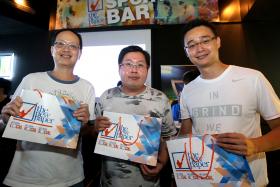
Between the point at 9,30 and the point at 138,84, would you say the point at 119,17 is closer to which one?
Answer: the point at 9,30

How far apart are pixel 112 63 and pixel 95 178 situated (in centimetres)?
146

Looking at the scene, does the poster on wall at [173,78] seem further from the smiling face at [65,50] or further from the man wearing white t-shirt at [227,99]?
the smiling face at [65,50]

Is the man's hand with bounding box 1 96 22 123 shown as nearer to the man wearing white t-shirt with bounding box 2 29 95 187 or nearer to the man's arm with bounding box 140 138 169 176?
the man wearing white t-shirt with bounding box 2 29 95 187

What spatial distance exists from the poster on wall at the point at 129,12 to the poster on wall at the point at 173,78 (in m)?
0.67

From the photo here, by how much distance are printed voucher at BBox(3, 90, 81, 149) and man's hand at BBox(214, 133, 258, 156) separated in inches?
27.7

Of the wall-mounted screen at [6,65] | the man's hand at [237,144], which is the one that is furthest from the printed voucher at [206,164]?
the wall-mounted screen at [6,65]

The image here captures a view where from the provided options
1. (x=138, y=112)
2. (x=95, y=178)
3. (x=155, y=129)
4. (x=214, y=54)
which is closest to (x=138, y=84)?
(x=138, y=112)

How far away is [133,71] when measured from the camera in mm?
A: 1189

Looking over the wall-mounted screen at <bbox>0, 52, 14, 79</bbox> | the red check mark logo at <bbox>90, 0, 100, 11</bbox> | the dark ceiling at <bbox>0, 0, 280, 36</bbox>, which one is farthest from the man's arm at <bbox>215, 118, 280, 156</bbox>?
the wall-mounted screen at <bbox>0, 52, 14, 79</bbox>

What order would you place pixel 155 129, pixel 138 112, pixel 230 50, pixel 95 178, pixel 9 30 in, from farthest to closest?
pixel 9 30 < pixel 230 50 < pixel 95 178 < pixel 138 112 < pixel 155 129

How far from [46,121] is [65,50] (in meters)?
0.42

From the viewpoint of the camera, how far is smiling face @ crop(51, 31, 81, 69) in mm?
1215

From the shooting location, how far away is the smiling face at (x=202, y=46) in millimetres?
1097

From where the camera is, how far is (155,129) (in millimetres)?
1071
